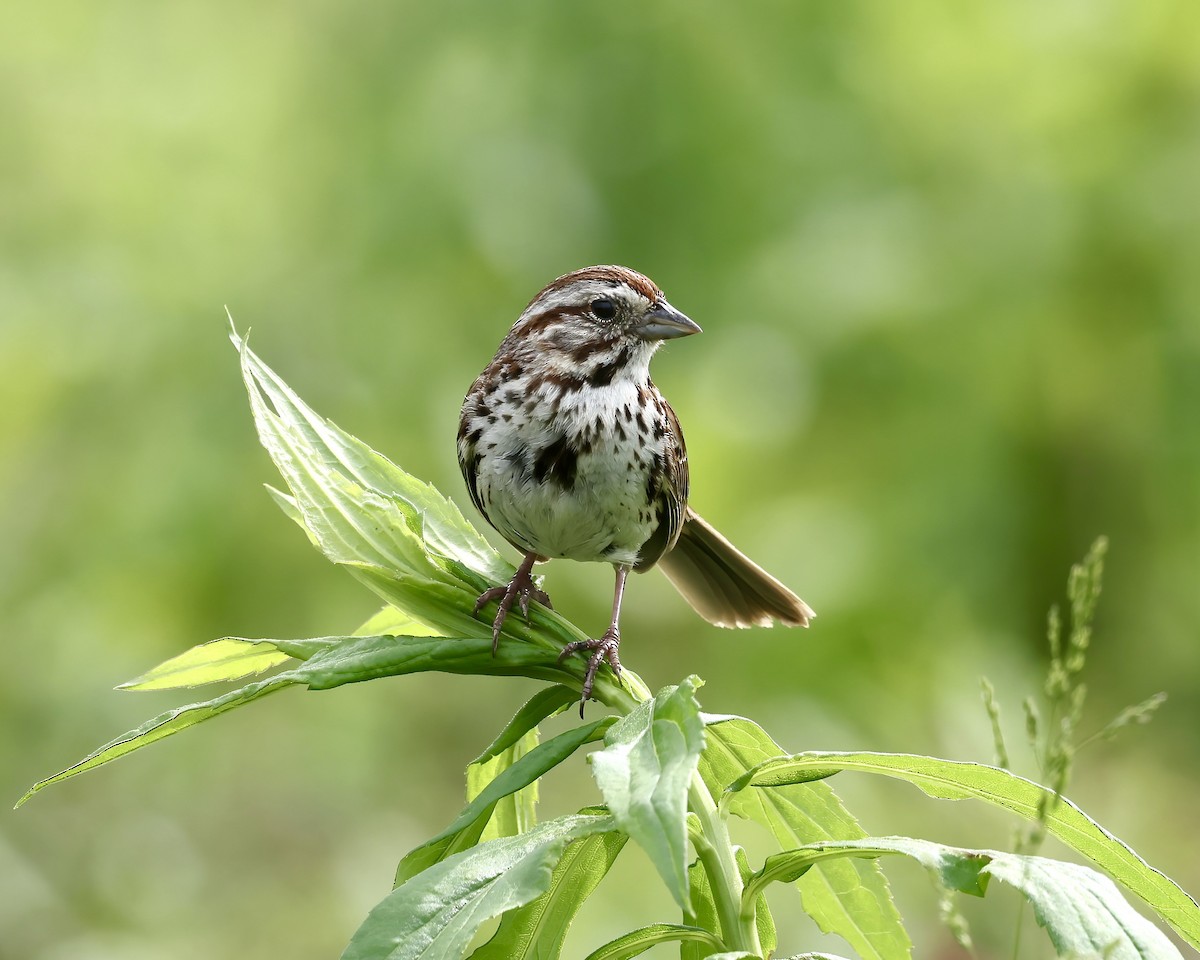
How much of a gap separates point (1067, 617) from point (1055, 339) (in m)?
0.89

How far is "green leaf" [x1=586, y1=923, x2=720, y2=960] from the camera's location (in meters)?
1.13

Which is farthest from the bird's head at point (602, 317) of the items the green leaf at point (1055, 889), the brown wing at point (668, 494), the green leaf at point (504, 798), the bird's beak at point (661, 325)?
the green leaf at point (1055, 889)

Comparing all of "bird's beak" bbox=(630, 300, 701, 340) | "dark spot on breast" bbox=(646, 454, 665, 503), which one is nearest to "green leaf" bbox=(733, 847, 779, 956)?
"dark spot on breast" bbox=(646, 454, 665, 503)

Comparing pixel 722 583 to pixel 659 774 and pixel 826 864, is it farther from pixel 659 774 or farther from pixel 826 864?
pixel 659 774

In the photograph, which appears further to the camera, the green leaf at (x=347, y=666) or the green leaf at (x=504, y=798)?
the green leaf at (x=504, y=798)

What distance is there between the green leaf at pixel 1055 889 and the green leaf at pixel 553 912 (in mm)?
160

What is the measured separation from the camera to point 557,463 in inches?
99.7

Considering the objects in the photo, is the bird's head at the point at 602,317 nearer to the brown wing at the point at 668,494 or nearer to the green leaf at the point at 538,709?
the brown wing at the point at 668,494

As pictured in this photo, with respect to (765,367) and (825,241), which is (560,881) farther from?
(825,241)

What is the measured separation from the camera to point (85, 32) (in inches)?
223

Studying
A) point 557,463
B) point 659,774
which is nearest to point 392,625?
point 659,774

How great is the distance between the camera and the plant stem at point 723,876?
1.15 metres

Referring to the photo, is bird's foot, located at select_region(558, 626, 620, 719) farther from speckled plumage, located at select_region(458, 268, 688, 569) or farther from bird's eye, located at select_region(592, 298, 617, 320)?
bird's eye, located at select_region(592, 298, 617, 320)

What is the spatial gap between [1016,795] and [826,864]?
25cm
